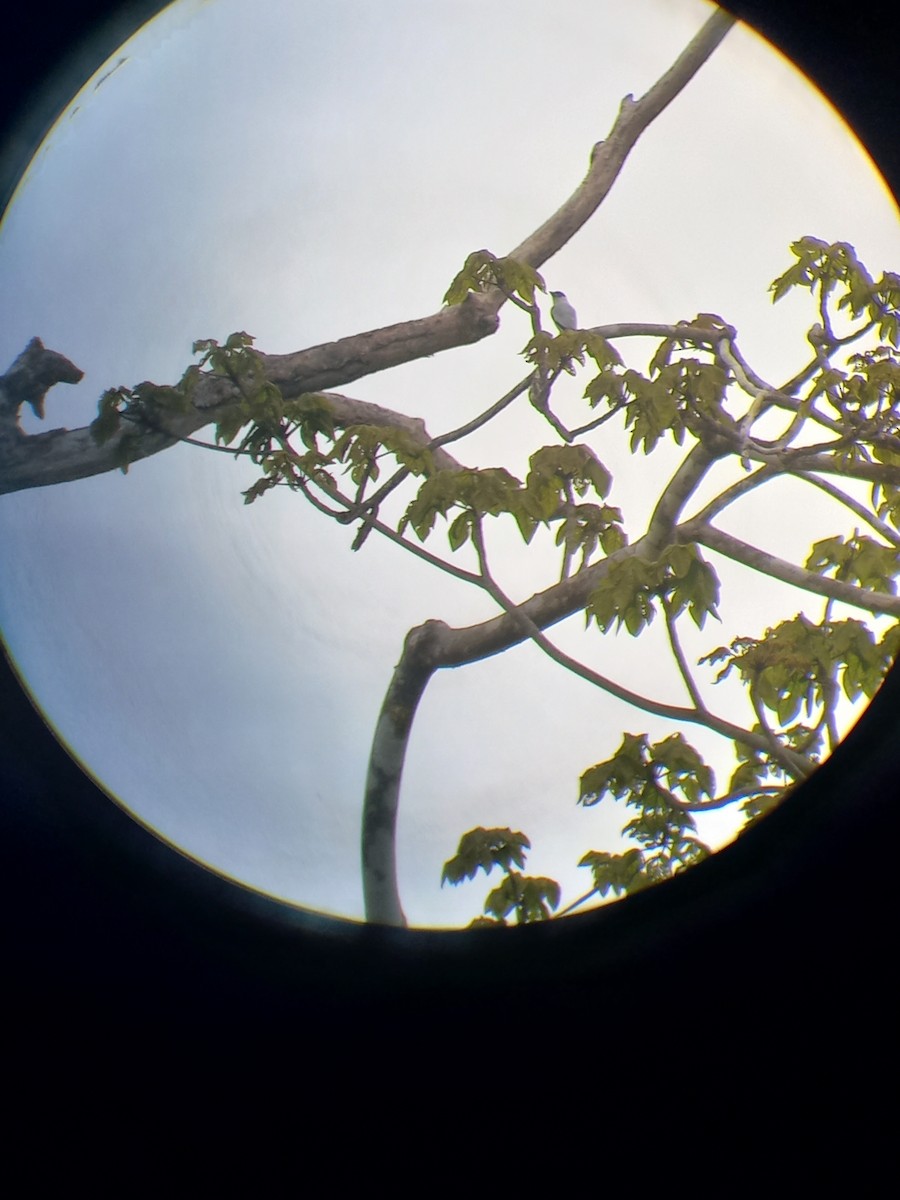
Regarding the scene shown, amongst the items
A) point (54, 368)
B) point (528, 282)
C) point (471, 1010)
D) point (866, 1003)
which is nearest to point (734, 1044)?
point (866, 1003)

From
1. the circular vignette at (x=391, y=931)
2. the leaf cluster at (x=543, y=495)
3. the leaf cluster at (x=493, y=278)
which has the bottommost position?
the circular vignette at (x=391, y=931)

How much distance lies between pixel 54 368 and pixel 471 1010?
0.72m

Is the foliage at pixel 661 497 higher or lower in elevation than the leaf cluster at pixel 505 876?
higher

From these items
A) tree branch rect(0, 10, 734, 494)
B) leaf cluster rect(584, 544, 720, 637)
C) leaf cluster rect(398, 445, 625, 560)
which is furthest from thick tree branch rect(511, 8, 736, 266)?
leaf cluster rect(584, 544, 720, 637)

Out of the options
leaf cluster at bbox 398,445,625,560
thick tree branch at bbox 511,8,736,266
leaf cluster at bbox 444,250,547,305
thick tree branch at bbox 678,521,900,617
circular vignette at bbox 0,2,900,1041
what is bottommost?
circular vignette at bbox 0,2,900,1041

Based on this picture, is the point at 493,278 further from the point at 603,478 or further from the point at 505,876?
the point at 505,876

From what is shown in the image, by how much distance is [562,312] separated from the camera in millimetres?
780

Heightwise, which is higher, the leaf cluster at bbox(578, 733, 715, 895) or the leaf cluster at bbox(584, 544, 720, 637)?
the leaf cluster at bbox(584, 544, 720, 637)

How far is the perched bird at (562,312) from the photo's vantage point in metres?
0.78

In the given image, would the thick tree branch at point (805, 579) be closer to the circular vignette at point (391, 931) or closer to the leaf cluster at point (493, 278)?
the circular vignette at point (391, 931)

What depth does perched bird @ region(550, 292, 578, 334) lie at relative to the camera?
2.55 ft

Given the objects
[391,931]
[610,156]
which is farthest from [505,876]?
[610,156]

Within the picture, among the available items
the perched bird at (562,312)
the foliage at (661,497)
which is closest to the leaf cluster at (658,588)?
the foliage at (661,497)

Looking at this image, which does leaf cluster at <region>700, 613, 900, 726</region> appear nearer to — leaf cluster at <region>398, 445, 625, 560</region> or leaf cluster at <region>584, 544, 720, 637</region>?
leaf cluster at <region>584, 544, 720, 637</region>
